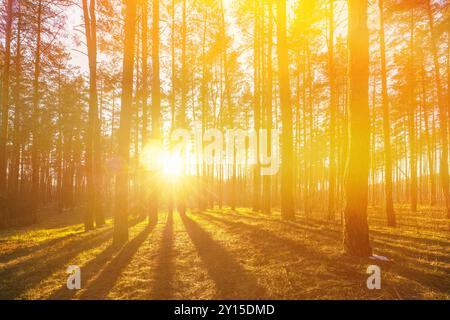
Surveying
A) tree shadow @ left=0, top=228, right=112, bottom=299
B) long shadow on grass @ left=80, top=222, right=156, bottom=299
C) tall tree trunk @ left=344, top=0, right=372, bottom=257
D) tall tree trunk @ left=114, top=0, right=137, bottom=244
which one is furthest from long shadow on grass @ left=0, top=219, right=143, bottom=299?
tall tree trunk @ left=344, top=0, right=372, bottom=257

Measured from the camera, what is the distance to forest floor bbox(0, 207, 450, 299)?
3.75 metres

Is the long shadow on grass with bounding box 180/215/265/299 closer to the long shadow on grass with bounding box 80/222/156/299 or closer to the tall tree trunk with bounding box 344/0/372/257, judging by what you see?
the long shadow on grass with bounding box 80/222/156/299

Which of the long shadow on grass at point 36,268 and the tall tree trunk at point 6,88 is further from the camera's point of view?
the tall tree trunk at point 6,88

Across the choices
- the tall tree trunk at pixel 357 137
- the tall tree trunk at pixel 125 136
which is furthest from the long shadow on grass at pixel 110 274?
the tall tree trunk at pixel 357 137

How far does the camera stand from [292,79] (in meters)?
19.0

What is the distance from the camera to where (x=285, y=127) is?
1047cm

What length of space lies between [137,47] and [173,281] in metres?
14.8

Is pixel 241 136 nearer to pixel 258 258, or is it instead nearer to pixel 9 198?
pixel 9 198

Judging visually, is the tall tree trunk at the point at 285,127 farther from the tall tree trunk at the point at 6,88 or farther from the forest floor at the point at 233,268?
the tall tree trunk at the point at 6,88

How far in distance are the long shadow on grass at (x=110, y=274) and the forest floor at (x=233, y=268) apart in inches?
0.7

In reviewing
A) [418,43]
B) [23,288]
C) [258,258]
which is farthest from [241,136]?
[23,288]

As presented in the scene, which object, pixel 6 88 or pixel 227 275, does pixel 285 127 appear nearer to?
pixel 227 275

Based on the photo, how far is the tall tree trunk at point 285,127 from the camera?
34.2 feet
